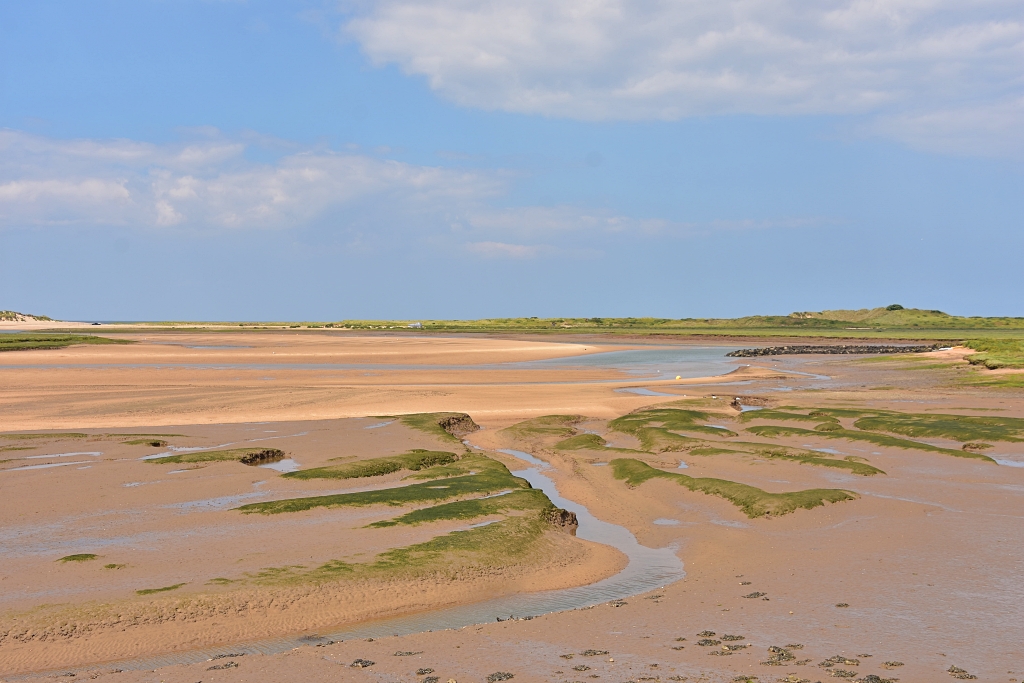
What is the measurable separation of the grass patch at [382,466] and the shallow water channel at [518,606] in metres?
7.55

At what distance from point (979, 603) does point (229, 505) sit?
15.8 m

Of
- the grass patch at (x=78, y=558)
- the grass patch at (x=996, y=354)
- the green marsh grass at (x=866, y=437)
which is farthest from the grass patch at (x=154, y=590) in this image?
the grass patch at (x=996, y=354)

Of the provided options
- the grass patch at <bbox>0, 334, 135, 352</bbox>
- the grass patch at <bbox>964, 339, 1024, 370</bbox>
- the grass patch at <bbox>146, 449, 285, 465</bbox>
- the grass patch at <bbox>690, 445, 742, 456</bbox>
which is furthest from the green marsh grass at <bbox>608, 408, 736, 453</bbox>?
the grass patch at <bbox>0, 334, 135, 352</bbox>

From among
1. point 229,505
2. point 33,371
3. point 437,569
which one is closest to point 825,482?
point 437,569

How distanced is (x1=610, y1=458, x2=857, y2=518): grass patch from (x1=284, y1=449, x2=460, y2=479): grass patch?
6263mm

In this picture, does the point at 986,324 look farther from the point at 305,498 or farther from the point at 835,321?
the point at 305,498

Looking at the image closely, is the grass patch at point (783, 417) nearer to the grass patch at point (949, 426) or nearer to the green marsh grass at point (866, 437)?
the grass patch at point (949, 426)

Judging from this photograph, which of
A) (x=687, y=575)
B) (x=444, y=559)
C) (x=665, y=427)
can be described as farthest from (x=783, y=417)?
(x=444, y=559)

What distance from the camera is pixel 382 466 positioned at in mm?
23016

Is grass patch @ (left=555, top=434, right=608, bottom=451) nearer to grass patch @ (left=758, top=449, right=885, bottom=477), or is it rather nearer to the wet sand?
the wet sand

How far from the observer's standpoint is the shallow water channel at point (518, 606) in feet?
35.8

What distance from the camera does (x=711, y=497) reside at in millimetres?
19922

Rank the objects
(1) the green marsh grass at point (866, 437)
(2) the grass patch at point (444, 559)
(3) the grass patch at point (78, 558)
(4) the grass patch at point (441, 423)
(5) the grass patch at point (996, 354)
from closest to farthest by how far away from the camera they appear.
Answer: (2) the grass patch at point (444, 559) < (3) the grass patch at point (78, 558) < (1) the green marsh grass at point (866, 437) < (4) the grass patch at point (441, 423) < (5) the grass patch at point (996, 354)

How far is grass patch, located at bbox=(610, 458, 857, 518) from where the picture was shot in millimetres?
18094
